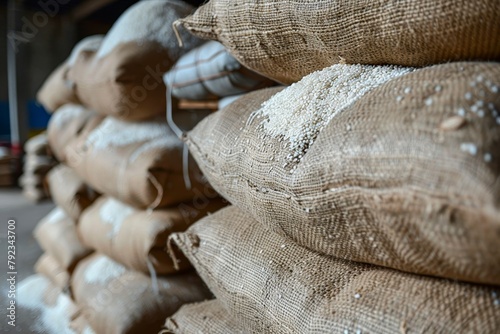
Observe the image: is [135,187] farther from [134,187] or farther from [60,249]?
[60,249]

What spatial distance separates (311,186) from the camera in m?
0.70

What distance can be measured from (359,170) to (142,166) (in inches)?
39.4

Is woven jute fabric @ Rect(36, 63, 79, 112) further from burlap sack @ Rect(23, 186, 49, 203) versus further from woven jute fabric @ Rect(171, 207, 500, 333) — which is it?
burlap sack @ Rect(23, 186, 49, 203)

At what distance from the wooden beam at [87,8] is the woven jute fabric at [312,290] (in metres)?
4.47

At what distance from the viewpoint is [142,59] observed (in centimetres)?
161

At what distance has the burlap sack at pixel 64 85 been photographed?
2.15m

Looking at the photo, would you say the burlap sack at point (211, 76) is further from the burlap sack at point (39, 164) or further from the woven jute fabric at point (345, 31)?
the burlap sack at point (39, 164)

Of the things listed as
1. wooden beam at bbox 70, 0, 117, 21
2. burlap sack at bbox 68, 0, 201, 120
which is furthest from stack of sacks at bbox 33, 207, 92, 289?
wooden beam at bbox 70, 0, 117, 21

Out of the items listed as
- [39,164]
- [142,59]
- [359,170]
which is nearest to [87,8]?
[39,164]

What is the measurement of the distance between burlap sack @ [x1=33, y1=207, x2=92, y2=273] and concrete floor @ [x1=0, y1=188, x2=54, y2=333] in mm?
161

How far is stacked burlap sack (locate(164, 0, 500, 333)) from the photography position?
521 millimetres

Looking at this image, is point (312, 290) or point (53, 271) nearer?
point (312, 290)

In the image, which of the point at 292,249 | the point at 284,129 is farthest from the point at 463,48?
the point at 292,249

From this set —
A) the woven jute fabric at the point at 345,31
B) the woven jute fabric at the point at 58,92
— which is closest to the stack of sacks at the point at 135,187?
the woven jute fabric at the point at 58,92
